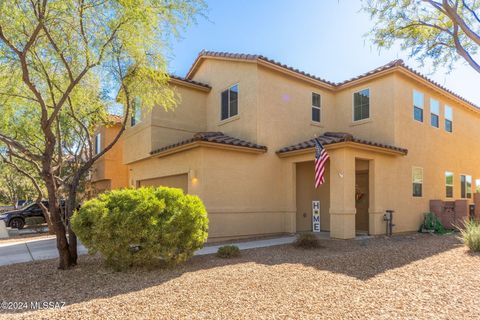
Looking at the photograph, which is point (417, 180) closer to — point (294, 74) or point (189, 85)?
point (294, 74)

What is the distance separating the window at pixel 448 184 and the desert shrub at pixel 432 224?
265 cm

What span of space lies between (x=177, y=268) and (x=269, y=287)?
256cm

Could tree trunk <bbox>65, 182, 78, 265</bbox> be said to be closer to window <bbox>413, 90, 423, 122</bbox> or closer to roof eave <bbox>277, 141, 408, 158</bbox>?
roof eave <bbox>277, 141, 408, 158</bbox>

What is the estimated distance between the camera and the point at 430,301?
505cm

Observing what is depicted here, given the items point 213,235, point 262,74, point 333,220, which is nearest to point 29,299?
point 213,235

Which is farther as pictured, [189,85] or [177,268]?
[189,85]

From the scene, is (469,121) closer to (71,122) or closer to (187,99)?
(187,99)

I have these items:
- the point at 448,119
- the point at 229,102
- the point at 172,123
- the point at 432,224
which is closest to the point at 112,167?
the point at 172,123

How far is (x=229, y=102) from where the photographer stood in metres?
14.3

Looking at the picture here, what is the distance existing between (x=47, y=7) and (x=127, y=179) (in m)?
14.4

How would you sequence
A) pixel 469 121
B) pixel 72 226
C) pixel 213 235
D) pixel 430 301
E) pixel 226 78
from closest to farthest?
pixel 430 301 < pixel 72 226 < pixel 213 235 < pixel 226 78 < pixel 469 121

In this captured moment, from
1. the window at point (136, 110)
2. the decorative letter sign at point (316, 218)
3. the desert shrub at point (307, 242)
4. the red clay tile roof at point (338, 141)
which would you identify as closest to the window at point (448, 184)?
the red clay tile roof at point (338, 141)

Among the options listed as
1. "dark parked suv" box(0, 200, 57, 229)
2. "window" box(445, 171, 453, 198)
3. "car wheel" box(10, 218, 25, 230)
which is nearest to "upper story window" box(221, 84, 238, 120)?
"window" box(445, 171, 453, 198)

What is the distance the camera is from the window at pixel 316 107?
14824mm
